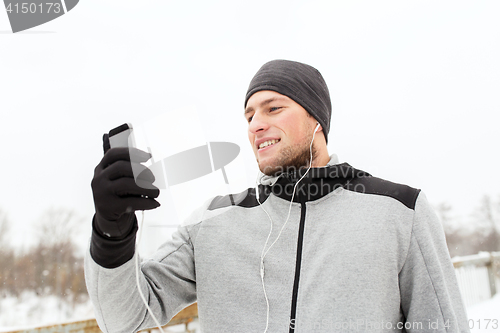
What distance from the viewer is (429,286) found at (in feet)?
2.60

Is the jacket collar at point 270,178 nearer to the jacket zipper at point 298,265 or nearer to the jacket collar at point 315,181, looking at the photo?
the jacket collar at point 315,181

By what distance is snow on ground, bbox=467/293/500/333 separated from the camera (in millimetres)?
3256

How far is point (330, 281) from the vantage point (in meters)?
0.82

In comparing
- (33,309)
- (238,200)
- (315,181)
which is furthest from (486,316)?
(33,309)

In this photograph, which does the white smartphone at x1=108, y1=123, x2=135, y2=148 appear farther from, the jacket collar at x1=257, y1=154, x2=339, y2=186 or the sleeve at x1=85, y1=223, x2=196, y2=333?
the jacket collar at x1=257, y1=154, x2=339, y2=186

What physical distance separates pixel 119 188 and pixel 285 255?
0.54 m

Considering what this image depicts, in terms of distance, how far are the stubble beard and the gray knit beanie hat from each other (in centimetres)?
21

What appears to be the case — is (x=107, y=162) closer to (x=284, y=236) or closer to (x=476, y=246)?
(x=284, y=236)

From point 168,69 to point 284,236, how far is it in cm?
1699

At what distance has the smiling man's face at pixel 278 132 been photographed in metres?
1.06

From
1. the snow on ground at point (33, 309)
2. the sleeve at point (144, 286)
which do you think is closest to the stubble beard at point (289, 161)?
the sleeve at point (144, 286)

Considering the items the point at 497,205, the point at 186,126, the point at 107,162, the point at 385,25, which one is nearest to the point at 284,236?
the point at 186,126

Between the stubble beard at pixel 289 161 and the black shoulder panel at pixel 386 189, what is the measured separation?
19 cm

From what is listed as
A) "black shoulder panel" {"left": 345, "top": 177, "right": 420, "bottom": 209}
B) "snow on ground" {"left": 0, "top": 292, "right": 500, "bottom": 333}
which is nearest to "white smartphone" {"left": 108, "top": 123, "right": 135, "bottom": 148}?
"black shoulder panel" {"left": 345, "top": 177, "right": 420, "bottom": 209}
